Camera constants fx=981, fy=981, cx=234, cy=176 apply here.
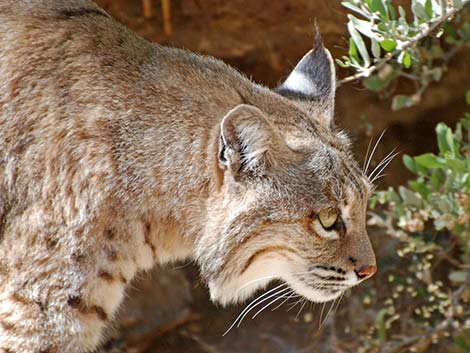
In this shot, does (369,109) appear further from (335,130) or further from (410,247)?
(335,130)

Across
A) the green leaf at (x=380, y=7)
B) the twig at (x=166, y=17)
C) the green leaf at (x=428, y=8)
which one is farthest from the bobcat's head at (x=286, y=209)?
the twig at (x=166, y=17)

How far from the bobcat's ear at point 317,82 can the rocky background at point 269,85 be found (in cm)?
141

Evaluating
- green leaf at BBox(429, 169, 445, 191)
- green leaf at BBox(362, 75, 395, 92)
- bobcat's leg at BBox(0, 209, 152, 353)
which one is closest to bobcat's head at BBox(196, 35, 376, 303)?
bobcat's leg at BBox(0, 209, 152, 353)

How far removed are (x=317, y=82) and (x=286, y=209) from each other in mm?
677

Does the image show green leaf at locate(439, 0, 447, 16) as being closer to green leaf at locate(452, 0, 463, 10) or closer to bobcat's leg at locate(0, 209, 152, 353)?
green leaf at locate(452, 0, 463, 10)

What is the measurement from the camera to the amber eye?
11.8ft

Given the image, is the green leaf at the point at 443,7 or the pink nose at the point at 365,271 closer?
the pink nose at the point at 365,271

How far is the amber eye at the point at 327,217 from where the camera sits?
3.60 m

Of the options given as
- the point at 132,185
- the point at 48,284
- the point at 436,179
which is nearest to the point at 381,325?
the point at 436,179

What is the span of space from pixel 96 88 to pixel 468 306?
2867 mm

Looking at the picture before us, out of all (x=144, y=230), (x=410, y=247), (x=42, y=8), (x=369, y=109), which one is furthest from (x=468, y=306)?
(x=42, y=8)

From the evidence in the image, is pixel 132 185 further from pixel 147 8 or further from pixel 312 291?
pixel 147 8

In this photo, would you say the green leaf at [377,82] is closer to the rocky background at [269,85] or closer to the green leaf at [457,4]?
the rocky background at [269,85]

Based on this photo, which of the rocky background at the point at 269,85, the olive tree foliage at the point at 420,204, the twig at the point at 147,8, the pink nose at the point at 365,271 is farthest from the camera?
the rocky background at the point at 269,85
